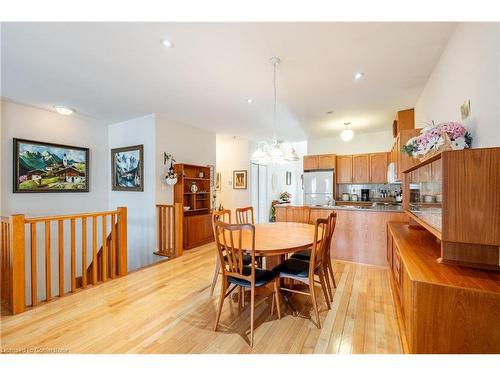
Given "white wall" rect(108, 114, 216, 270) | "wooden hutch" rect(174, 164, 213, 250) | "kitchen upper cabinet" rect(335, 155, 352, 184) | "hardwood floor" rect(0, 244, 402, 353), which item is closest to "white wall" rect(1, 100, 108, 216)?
"white wall" rect(108, 114, 216, 270)

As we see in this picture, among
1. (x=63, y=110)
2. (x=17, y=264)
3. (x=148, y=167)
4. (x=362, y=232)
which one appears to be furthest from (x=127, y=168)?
(x=362, y=232)

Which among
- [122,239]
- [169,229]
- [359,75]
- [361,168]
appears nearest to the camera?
[359,75]

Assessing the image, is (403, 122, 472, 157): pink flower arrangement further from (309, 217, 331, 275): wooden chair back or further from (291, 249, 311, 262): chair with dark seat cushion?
(291, 249, 311, 262): chair with dark seat cushion

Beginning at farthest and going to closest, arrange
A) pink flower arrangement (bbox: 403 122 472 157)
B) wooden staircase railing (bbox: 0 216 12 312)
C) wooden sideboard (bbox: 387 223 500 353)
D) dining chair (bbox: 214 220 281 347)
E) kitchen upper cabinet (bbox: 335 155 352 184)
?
kitchen upper cabinet (bbox: 335 155 352 184)
wooden staircase railing (bbox: 0 216 12 312)
dining chair (bbox: 214 220 281 347)
pink flower arrangement (bbox: 403 122 472 157)
wooden sideboard (bbox: 387 223 500 353)

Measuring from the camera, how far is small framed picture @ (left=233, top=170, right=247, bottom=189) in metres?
6.67

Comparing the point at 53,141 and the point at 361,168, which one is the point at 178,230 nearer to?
the point at 53,141

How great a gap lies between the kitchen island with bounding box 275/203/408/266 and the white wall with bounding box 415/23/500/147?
5.15ft

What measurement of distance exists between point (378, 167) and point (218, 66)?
434 cm

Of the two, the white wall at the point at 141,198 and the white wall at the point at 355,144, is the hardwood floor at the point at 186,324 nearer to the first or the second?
the white wall at the point at 141,198

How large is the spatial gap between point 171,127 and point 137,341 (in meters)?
3.78

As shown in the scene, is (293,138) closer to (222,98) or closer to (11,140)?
(222,98)

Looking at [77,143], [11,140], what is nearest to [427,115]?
[77,143]

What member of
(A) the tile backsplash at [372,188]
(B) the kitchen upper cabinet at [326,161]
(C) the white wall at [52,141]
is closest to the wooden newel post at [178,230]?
(C) the white wall at [52,141]

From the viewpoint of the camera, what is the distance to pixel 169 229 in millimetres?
4301
